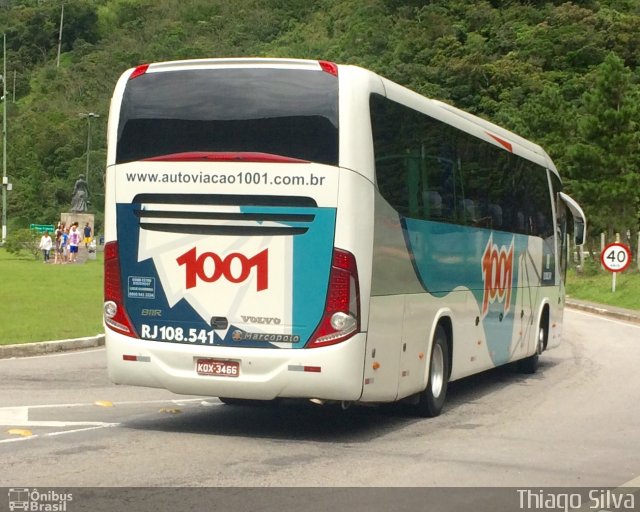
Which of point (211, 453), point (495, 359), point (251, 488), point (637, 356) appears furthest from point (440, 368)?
point (637, 356)

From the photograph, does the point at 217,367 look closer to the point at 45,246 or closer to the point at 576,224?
the point at 576,224

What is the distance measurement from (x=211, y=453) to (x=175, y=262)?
76.8 inches

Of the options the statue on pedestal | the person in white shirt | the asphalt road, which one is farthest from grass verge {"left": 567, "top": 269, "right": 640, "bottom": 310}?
the statue on pedestal

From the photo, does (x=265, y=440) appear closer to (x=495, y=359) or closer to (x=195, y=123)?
(x=195, y=123)

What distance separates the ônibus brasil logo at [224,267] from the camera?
10.4 m

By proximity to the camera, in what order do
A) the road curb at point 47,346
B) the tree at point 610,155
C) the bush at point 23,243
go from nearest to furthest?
1. the road curb at point 47,346
2. the tree at point 610,155
3. the bush at point 23,243

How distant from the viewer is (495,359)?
15.1 metres

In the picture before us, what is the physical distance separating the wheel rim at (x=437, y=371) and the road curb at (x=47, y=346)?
712cm

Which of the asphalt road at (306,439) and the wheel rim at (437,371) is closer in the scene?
the asphalt road at (306,439)

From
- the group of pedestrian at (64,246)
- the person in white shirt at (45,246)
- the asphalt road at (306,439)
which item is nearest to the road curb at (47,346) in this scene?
the asphalt road at (306,439)

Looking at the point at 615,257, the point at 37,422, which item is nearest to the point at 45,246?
the point at 615,257

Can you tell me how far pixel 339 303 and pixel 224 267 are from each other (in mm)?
1079

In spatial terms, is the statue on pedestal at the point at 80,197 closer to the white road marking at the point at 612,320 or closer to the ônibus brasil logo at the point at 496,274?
the white road marking at the point at 612,320

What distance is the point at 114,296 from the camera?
10.9 meters
